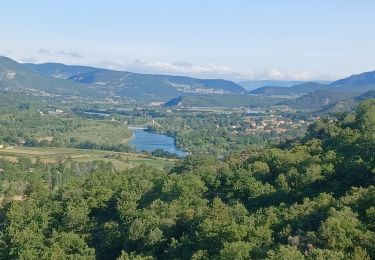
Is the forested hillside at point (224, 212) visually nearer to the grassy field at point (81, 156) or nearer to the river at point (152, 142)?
the grassy field at point (81, 156)

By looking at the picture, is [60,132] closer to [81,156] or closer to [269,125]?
[81,156]

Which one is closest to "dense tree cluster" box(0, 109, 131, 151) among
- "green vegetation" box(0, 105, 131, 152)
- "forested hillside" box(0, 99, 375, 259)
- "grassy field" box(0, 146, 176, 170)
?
"green vegetation" box(0, 105, 131, 152)

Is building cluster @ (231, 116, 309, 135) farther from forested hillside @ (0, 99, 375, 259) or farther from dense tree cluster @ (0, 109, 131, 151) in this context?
forested hillside @ (0, 99, 375, 259)

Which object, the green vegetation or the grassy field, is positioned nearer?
the grassy field

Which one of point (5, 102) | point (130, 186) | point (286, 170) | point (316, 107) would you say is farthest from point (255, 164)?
point (316, 107)

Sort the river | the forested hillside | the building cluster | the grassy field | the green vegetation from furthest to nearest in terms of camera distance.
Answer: the building cluster → the river → the green vegetation → the grassy field → the forested hillside

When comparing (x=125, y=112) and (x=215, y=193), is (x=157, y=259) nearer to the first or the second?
(x=215, y=193)
